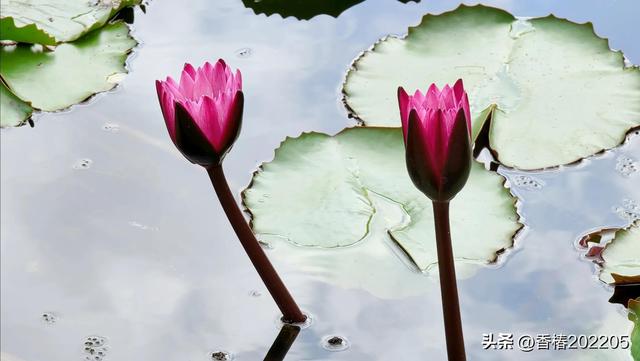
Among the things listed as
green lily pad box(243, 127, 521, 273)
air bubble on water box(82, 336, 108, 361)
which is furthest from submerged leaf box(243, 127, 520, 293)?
air bubble on water box(82, 336, 108, 361)

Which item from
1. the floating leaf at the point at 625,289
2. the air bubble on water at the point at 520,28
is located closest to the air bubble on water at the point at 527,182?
the floating leaf at the point at 625,289

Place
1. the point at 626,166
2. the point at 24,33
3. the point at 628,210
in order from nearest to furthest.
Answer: the point at 628,210 → the point at 626,166 → the point at 24,33

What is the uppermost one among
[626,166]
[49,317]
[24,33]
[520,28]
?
[520,28]

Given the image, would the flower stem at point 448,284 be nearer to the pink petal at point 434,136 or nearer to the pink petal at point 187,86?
the pink petal at point 434,136

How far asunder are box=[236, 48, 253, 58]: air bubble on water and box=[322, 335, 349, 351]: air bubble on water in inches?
39.9

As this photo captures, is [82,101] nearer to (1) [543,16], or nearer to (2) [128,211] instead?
(2) [128,211]


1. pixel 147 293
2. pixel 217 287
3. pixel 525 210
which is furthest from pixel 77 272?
pixel 525 210

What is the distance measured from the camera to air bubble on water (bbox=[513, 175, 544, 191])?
188cm

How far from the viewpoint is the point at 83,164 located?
209 centimetres

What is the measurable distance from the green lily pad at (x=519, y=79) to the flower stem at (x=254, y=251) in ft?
1.94

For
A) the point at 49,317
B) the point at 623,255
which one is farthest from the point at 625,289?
the point at 49,317

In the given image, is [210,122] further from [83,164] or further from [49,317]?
[83,164]

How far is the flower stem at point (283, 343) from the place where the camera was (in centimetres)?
157

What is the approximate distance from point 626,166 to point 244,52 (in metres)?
1.01
